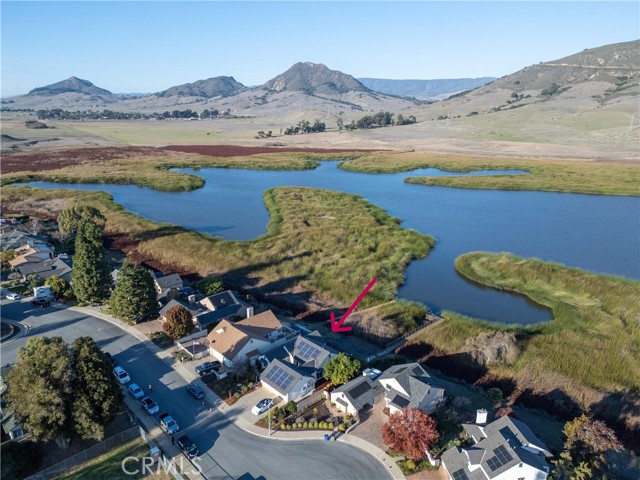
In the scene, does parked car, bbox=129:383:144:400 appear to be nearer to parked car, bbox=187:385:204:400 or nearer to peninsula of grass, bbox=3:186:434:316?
parked car, bbox=187:385:204:400

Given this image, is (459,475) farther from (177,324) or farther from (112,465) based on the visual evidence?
(177,324)

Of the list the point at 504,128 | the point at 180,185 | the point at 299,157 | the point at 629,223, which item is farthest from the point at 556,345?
the point at 504,128

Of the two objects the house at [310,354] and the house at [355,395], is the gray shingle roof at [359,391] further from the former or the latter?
the house at [310,354]

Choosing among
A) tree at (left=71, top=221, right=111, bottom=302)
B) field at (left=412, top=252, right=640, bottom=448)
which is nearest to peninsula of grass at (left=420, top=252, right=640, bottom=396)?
field at (left=412, top=252, right=640, bottom=448)

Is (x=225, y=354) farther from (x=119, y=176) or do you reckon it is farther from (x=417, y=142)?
(x=417, y=142)

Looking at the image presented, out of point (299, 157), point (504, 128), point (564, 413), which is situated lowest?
point (564, 413)
